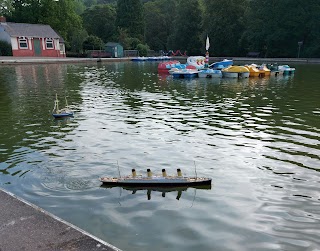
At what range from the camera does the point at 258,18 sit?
83250 millimetres

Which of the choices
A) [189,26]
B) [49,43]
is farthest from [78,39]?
[189,26]

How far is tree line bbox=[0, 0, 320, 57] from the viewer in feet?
252

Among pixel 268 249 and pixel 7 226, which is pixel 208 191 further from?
pixel 7 226

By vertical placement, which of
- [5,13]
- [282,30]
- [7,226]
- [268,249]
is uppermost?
[5,13]

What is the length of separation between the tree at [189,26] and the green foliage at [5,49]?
53.0 m

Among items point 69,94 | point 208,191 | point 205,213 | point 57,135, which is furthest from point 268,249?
point 69,94

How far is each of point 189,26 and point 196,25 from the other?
7.42 feet

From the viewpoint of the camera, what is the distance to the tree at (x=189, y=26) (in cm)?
10012

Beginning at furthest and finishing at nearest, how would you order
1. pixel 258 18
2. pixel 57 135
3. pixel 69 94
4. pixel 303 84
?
pixel 258 18, pixel 303 84, pixel 69 94, pixel 57 135

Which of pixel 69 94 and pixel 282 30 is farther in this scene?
pixel 282 30

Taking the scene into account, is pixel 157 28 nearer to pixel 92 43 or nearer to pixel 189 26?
pixel 189 26

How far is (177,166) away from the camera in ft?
35.4

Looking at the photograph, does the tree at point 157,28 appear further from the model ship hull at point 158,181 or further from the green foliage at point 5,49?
the model ship hull at point 158,181

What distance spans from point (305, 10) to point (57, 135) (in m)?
77.1
